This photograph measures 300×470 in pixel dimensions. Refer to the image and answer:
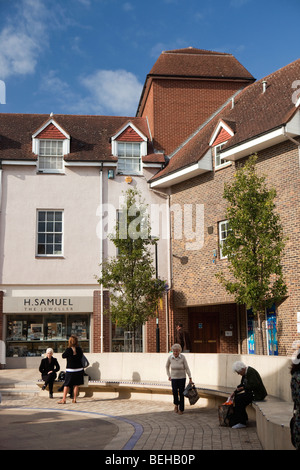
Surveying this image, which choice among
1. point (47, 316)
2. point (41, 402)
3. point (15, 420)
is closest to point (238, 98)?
point (47, 316)

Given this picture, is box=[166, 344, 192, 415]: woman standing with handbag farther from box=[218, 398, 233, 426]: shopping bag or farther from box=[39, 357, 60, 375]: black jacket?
box=[39, 357, 60, 375]: black jacket

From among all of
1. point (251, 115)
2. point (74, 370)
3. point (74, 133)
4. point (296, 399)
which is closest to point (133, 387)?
point (74, 370)

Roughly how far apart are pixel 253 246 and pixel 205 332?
27.4 feet

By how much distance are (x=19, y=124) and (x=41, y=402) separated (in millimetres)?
15150

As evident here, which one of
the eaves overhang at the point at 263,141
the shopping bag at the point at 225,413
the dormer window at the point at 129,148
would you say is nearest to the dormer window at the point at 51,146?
the dormer window at the point at 129,148

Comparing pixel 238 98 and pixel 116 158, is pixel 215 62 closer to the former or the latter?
pixel 238 98

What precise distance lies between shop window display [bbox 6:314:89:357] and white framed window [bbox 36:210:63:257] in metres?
2.75

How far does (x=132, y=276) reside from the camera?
19.5 m

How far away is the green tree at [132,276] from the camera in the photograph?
761 inches

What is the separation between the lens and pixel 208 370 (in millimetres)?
13438

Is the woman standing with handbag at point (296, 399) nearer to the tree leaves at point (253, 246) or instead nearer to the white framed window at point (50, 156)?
the tree leaves at point (253, 246)

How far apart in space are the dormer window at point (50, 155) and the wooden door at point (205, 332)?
28.9 ft
